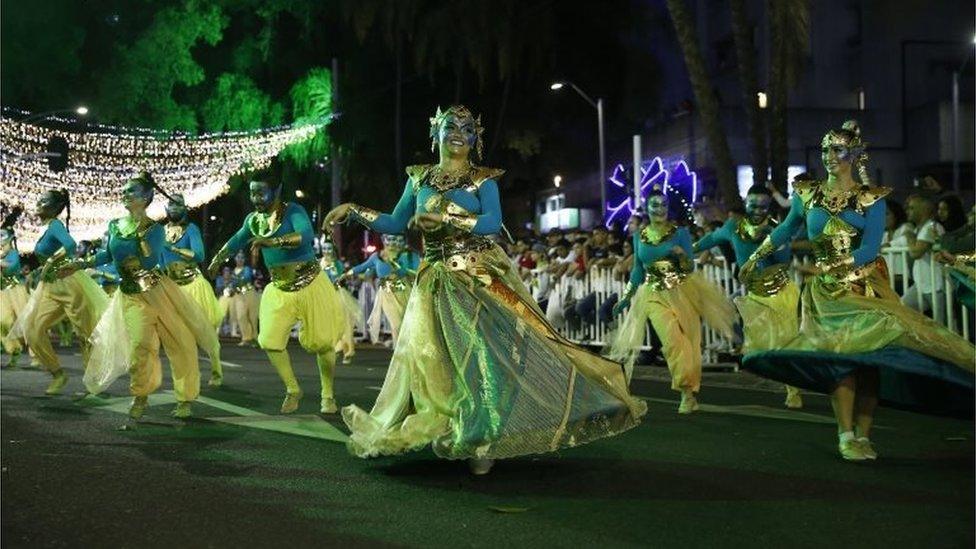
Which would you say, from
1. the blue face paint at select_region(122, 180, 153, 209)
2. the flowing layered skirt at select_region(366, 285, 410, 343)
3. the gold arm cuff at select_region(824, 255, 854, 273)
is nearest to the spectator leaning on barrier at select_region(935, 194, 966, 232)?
the gold arm cuff at select_region(824, 255, 854, 273)

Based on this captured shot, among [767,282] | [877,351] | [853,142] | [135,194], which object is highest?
[853,142]

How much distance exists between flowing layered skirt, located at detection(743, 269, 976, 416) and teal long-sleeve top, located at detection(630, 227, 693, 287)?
2918 millimetres

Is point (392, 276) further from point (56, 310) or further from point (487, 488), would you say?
point (487, 488)

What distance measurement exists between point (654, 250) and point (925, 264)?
3.32 m

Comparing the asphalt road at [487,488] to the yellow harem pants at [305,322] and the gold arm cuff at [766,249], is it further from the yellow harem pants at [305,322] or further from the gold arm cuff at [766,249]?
the gold arm cuff at [766,249]

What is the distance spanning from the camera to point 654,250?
35.6 ft

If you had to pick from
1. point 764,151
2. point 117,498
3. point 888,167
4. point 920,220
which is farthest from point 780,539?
point 888,167

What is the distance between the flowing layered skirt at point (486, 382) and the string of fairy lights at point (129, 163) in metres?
21.3

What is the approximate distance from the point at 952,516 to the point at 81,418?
7042 millimetres

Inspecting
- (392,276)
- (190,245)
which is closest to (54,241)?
(190,245)

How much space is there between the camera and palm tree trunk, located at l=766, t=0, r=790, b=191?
57.8 ft

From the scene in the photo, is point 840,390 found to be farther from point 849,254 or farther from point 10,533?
point 10,533

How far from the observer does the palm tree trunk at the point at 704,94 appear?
18.3 m

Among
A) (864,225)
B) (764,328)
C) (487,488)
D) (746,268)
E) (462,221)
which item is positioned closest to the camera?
(487,488)
